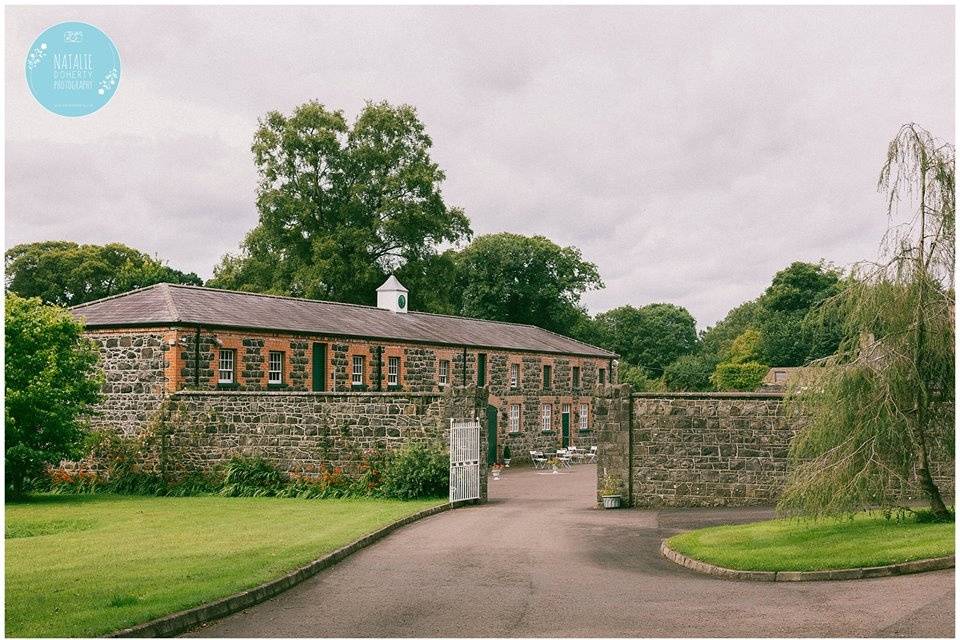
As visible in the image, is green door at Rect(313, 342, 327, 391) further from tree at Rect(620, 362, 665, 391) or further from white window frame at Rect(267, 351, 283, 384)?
tree at Rect(620, 362, 665, 391)

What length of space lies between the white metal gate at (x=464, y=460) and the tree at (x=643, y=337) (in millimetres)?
57120

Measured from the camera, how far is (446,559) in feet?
49.2

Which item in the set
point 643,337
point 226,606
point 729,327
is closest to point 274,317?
point 226,606

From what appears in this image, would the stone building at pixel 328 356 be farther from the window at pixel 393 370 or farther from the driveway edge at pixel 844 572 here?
the driveway edge at pixel 844 572

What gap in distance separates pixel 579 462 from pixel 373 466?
1929 cm

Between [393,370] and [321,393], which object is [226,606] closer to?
[321,393]

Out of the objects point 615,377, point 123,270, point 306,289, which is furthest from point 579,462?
point 123,270

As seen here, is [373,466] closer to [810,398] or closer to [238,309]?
[238,309]

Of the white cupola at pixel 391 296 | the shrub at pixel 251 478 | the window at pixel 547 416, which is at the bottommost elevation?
the shrub at pixel 251 478

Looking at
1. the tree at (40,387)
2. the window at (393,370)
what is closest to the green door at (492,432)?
the window at (393,370)

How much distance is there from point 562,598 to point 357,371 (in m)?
23.8

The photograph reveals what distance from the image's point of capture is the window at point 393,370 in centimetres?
3628

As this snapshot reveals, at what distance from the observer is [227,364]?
96.7ft

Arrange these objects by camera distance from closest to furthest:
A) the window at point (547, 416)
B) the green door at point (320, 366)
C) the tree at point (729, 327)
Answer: the green door at point (320, 366) → the window at point (547, 416) → the tree at point (729, 327)
